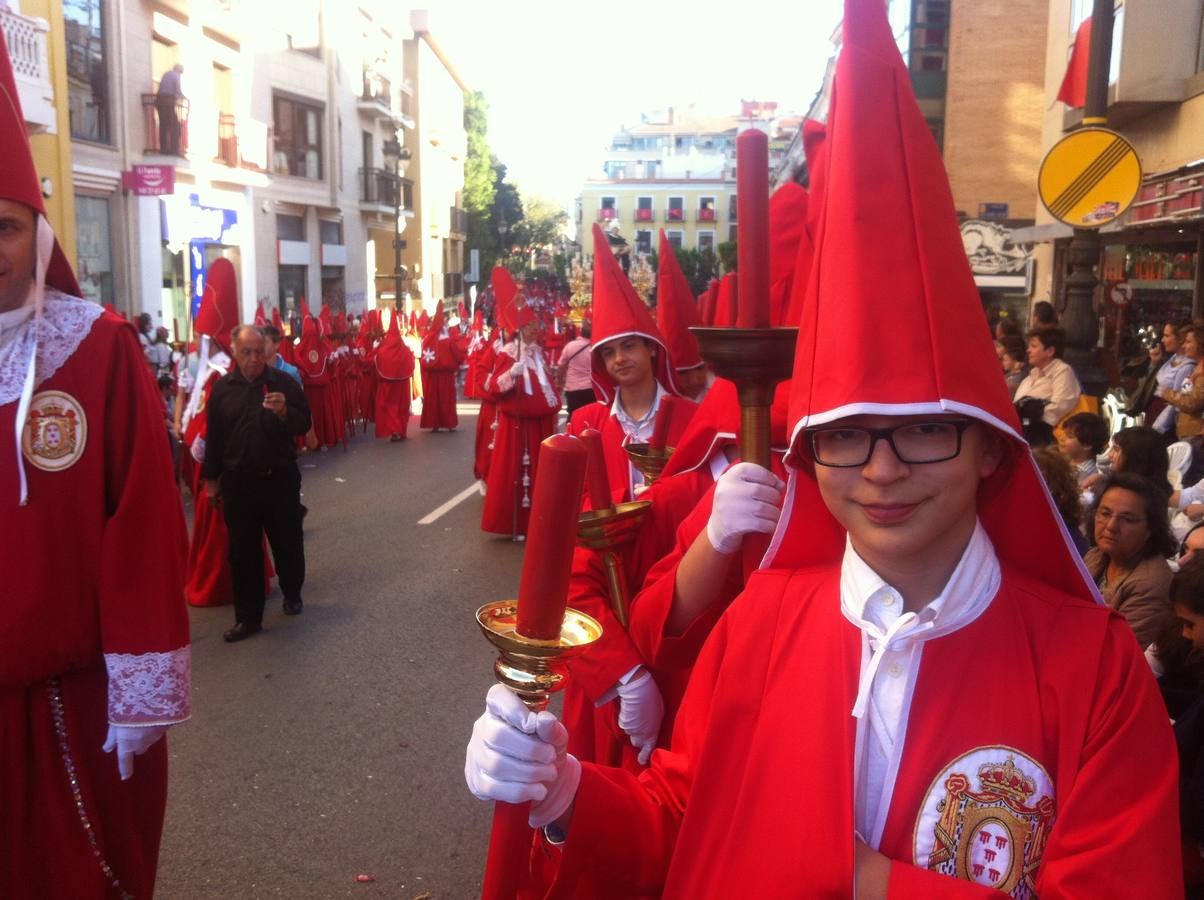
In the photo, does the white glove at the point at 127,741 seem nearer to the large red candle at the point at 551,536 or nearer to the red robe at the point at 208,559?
the large red candle at the point at 551,536

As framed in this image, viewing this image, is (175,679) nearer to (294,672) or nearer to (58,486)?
(58,486)

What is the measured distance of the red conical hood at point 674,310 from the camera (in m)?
5.64

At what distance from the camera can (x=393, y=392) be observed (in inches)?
694

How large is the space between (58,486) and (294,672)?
3.82 m

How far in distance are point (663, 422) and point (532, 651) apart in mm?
2661

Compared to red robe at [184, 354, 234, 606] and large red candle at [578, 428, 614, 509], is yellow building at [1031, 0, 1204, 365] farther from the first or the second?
large red candle at [578, 428, 614, 509]

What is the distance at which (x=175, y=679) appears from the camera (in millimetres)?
2906

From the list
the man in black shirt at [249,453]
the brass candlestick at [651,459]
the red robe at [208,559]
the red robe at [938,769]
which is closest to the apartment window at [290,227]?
the red robe at [208,559]

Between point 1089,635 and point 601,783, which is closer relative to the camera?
point 1089,635

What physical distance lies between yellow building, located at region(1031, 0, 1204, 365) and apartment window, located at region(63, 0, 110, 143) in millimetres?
16141

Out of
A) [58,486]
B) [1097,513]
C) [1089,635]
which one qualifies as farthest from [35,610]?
[1097,513]

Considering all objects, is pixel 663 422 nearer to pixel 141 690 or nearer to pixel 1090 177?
pixel 141 690

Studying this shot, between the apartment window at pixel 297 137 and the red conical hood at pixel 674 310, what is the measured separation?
2597 cm

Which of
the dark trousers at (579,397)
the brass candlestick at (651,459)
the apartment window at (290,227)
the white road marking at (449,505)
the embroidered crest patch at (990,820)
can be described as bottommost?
the white road marking at (449,505)
